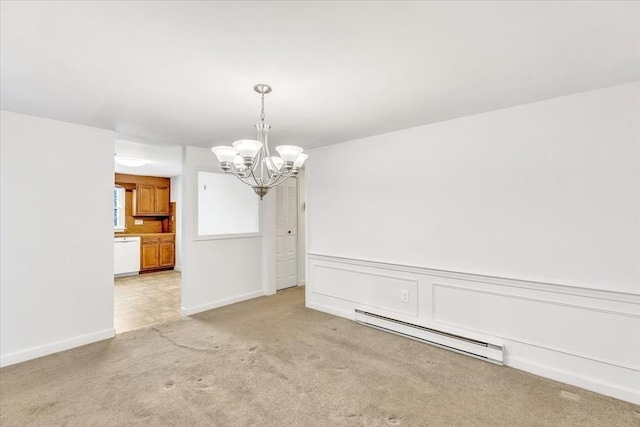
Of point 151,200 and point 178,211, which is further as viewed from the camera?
point 178,211

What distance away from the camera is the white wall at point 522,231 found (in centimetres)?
228

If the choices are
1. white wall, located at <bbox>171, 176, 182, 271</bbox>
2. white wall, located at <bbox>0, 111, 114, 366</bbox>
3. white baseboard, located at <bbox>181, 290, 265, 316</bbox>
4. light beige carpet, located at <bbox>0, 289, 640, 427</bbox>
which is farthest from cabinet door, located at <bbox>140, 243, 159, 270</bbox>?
light beige carpet, located at <bbox>0, 289, 640, 427</bbox>

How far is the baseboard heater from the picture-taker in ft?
8.96

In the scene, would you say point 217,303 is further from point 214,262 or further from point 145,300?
point 145,300

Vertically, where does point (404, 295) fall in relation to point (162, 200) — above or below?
below

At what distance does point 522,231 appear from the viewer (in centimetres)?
268

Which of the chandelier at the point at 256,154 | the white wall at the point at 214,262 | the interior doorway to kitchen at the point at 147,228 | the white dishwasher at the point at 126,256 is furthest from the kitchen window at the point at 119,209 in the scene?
the chandelier at the point at 256,154

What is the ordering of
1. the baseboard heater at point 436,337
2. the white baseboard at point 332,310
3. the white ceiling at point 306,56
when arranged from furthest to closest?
the white baseboard at point 332,310
the baseboard heater at point 436,337
the white ceiling at point 306,56

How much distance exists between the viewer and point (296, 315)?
4051 millimetres

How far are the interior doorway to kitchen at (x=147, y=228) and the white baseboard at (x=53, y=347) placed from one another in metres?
1.13

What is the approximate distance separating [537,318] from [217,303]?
3.87 metres

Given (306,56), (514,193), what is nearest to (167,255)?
(306,56)

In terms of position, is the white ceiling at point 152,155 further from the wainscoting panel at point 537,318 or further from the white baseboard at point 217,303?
the wainscoting panel at point 537,318

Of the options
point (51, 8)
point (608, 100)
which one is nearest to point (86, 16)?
point (51, 8)
